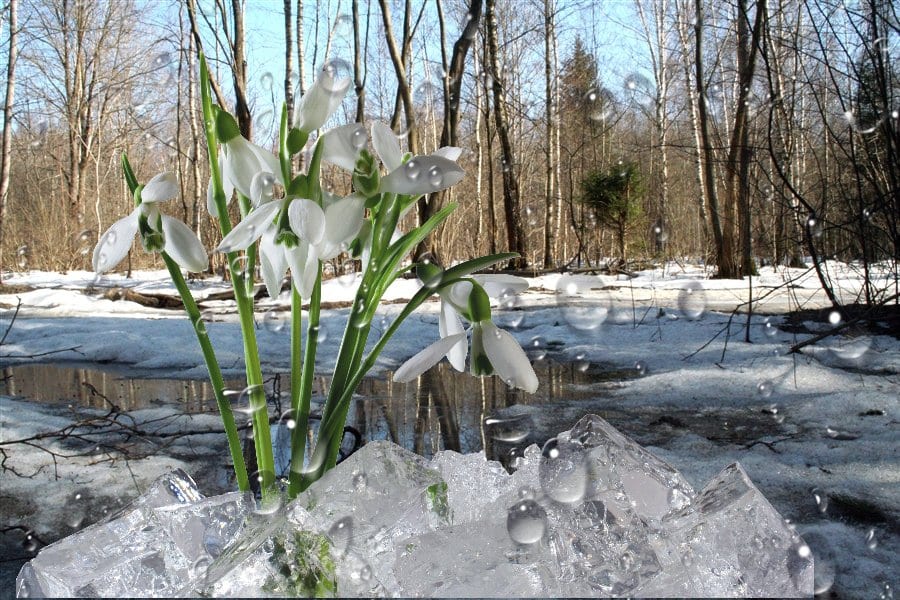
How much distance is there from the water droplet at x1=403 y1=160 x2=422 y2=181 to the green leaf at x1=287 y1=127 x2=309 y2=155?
0.10 meters

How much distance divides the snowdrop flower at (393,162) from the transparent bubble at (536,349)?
3172mm

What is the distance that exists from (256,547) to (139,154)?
28.3 m

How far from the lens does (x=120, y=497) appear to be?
1614 millimetres

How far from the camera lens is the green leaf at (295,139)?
541 millimetres

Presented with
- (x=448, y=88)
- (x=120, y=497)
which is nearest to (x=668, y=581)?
(x=120, y=497)

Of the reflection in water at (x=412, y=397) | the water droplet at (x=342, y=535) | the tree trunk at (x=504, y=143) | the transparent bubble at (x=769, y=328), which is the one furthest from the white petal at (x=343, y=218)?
the tree trunk at (x=504, y=143)

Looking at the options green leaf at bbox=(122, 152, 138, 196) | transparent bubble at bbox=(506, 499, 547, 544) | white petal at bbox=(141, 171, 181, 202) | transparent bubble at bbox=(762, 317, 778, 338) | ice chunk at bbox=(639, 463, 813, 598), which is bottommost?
transparent bubble at bbox=(762, 317, 778, 338)

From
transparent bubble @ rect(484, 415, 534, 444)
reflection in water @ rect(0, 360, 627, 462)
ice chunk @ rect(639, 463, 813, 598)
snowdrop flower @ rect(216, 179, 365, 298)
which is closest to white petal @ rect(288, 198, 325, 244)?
snowdrop flower @ rect(216, 179, 365, 298)

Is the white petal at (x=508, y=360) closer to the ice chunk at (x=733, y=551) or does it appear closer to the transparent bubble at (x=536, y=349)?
the ice chunk at (x=733, y=551)

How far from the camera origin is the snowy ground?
1.47 meters

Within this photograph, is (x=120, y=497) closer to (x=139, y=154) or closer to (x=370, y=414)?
(x=370, y=414)

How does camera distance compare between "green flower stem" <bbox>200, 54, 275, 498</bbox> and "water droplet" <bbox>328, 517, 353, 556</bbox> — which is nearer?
"water droplet" <bbox>328, 517, 353, 556</bbox>

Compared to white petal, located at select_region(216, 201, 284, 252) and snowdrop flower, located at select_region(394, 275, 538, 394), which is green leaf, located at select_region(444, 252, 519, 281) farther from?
white petal, located at select_region(216, 201, 284, 252)

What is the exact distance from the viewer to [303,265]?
0.52 metres
